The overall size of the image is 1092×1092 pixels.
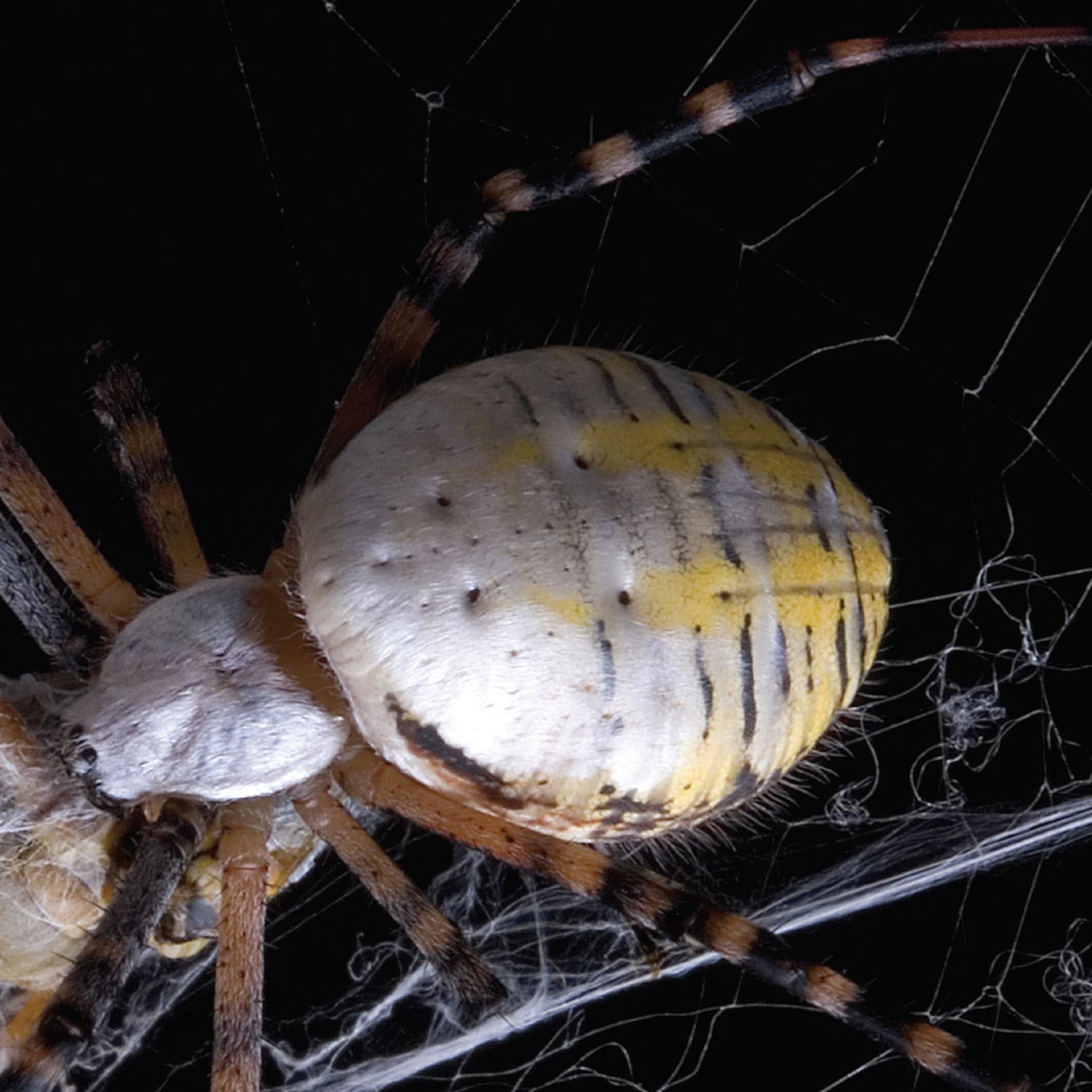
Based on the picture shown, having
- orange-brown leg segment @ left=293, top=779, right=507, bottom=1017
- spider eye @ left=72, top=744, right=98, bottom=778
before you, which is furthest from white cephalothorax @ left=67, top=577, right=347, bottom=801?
orange-brown leg segment @ left=293, top=779, right=507, bottom=1017

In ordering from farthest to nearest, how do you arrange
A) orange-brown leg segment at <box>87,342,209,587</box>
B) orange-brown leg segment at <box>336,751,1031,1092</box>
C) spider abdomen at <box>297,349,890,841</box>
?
1. orange-brown leg segment at <box>87,342,209,587</box>
2. orange-brown leg segment at <box>336,751,1031,1092</box>
3. spider abdomen at <box>297,349,890,841</box>

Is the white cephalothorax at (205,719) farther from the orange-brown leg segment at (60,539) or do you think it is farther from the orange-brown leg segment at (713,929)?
the orange-brown leg segment at (713,929)

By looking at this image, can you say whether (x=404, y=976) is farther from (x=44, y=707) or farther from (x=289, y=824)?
(x=44, y=707)

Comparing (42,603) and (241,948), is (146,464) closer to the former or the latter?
(42,603)

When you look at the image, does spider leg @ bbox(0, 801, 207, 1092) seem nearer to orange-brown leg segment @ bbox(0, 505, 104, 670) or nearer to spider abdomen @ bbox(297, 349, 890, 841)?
orange-brown leg segment @ bbox(0, 505, 104, 670)

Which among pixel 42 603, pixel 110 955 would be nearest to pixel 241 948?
pixel 110 955
